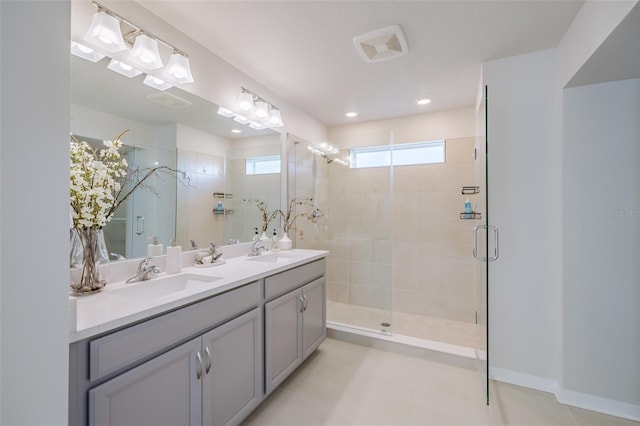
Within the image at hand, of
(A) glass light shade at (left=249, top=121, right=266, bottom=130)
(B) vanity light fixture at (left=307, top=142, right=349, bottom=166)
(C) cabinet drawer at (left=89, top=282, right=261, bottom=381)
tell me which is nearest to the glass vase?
(C) cabinet drawer at (left=89, top=282, right=261, bottom=381)

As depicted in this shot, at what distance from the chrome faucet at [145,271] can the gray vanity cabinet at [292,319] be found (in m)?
0.64

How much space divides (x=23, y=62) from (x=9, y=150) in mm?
216

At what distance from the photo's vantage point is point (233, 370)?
1.49m

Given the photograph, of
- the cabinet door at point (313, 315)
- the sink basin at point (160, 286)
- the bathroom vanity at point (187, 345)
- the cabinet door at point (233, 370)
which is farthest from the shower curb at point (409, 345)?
the sink basin at point (160, 286)

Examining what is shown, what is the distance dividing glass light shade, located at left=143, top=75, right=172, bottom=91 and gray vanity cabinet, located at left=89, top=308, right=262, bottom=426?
1456 mm

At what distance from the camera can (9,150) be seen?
653mm

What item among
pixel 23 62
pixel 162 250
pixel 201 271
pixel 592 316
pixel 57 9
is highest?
pixel 57 9

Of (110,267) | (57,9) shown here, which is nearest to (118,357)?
(110,267)

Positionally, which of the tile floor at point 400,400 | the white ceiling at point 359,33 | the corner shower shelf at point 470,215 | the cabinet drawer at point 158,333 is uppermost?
the white ceiling at point 359,33

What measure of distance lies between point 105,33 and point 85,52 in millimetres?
139

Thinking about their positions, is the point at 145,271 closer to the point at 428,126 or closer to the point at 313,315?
the point at 313,315

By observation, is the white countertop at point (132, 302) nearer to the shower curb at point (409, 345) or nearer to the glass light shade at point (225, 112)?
the glass light shade at point (225, 112)

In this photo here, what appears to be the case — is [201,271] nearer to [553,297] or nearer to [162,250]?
[162,250]

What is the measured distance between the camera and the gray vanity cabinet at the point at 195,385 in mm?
1012
